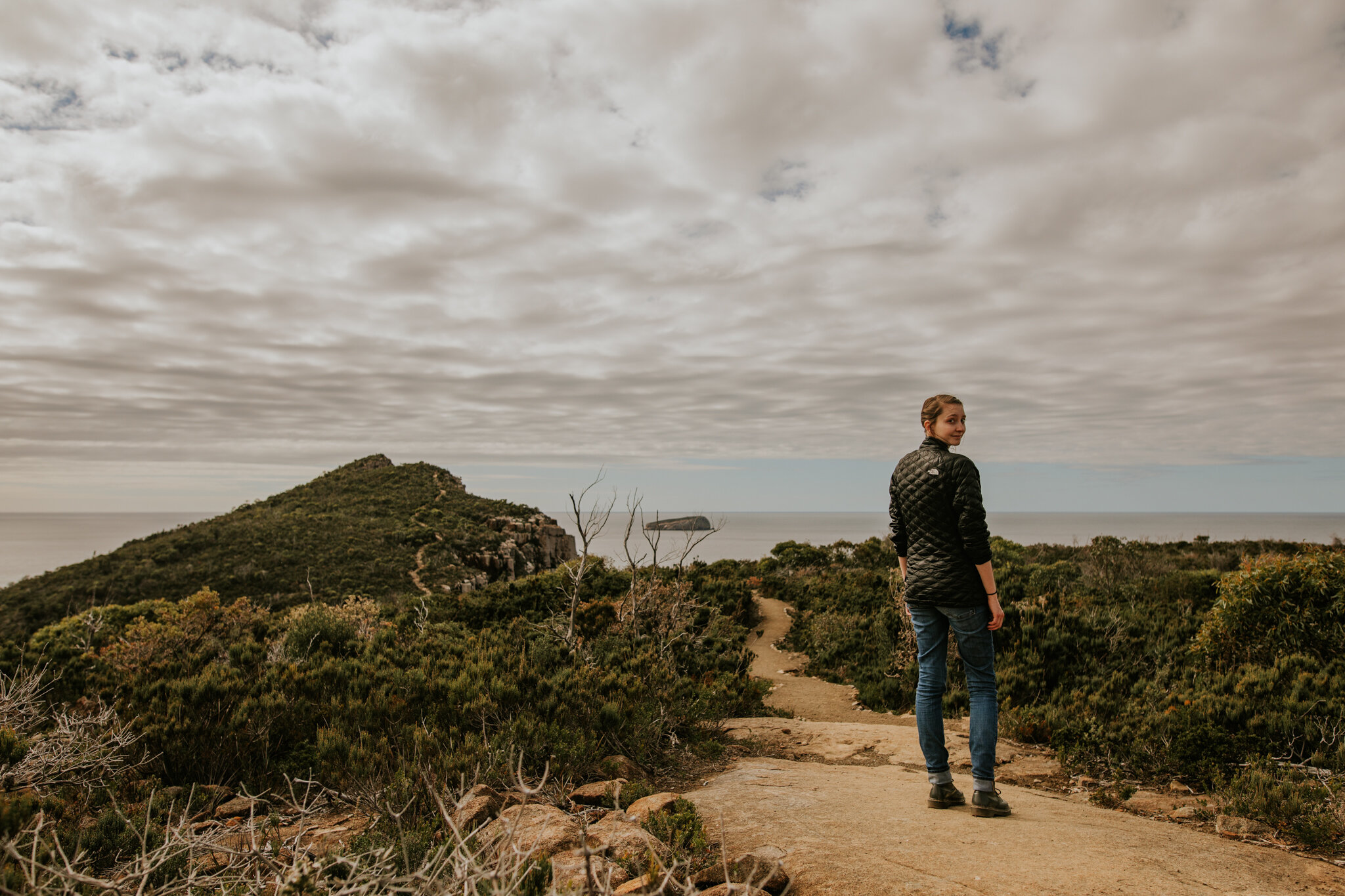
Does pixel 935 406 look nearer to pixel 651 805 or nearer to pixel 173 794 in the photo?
pixel 651 805

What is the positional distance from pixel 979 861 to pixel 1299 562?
761 centimetres

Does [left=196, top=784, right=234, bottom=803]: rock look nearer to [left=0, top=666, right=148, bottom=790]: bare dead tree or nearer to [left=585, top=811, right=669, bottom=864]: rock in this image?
[left=0, top=666, right=148, bottom=790]: bare dead tree

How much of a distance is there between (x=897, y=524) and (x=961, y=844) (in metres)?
1.98

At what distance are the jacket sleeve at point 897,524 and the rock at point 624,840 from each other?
2428mm

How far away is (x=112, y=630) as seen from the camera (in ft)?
43.2

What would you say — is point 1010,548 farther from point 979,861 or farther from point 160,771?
point 160,771

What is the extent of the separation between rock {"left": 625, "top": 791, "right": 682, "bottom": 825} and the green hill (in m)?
18.8

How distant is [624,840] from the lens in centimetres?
365

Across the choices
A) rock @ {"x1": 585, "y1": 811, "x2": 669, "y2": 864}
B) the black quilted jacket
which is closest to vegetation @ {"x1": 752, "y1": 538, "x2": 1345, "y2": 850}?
the black quilted jacket

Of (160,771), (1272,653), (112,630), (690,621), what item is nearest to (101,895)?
(160,771)

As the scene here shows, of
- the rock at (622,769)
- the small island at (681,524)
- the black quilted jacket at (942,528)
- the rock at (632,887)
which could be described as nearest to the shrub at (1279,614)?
the black quilted jacket at (942,528)

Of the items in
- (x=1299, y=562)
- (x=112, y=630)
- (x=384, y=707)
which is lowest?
(x=112, y=630)

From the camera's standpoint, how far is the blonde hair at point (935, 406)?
4.61m

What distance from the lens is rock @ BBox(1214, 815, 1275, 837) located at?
4.43 m
